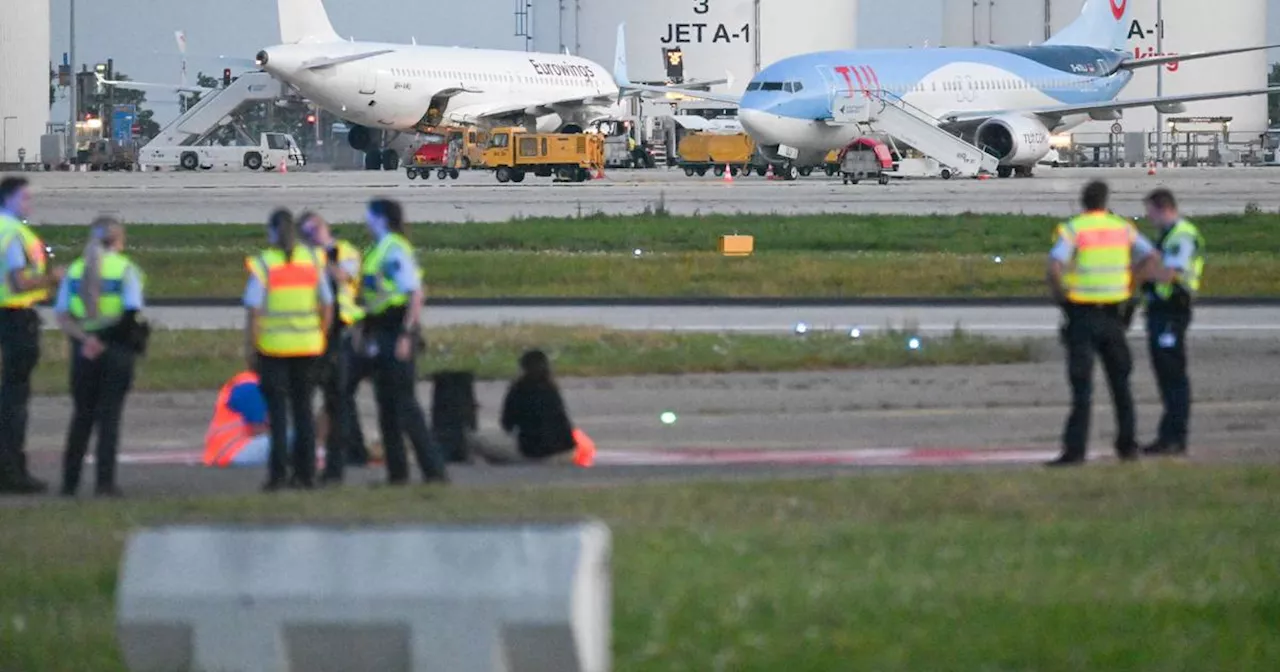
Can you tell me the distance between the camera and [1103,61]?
71.3 m

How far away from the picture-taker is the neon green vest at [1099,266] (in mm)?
12461

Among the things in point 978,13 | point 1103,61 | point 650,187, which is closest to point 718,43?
point 978,13

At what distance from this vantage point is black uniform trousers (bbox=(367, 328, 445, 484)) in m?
11.6

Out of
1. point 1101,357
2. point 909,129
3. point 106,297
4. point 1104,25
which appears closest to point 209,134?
point 1104,25

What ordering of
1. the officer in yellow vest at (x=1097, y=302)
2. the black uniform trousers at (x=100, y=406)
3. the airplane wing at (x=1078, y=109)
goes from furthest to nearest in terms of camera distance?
the airplane wing at (x=1078, y=109)
the officer in yellow vest at (x=1097, y=302)
the black uniform trousers at (x=100, y=406)

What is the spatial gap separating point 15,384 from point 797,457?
4874 millimetres

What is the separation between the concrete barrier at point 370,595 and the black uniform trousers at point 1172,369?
303 inches

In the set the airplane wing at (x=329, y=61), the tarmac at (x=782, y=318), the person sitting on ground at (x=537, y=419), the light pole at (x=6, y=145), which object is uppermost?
the airplane wing at (x=329, y=61)

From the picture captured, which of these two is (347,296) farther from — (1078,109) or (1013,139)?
(1078,109)

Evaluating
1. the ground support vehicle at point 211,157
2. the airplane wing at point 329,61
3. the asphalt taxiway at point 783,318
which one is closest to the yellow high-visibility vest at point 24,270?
the asphalt taxiway at point 783,318

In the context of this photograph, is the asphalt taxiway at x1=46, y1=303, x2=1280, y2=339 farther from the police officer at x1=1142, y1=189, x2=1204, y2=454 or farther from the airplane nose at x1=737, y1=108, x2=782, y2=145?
the airplane nose at x1=737, y1=108, x2=782, y2=145

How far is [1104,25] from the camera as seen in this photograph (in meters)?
77.4

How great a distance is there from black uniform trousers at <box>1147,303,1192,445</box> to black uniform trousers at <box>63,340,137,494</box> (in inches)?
254

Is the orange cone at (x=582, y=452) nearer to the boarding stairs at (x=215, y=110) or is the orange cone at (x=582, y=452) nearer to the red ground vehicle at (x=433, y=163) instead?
the red ground vehicle at (x=433, y=163)
